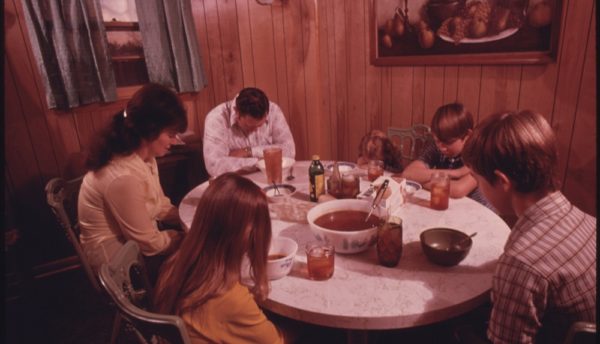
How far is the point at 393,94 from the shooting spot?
330 centimetres

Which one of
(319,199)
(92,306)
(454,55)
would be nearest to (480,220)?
(319,199)

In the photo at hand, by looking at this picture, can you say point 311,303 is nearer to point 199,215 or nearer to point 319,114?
point 199,215

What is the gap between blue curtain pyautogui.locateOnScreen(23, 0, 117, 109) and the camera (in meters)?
2.50

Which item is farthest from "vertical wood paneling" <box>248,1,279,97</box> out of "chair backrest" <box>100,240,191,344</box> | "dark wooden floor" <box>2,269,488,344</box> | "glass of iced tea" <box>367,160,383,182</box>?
"chair backrest" <box>100,240,191,344</box>

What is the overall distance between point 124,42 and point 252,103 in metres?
1.31

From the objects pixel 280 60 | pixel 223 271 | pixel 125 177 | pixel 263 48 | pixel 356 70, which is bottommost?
pixel 223 271

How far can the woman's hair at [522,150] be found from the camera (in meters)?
1.03

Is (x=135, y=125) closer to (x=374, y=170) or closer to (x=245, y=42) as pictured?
(x=374, y=170)

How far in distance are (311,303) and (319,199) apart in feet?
2.24

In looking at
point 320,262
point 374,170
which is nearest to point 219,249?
point 320,262

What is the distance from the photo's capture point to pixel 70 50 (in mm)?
2621

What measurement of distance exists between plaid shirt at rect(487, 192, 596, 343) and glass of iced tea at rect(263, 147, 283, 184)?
1133mm

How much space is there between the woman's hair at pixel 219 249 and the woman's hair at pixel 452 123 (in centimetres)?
122

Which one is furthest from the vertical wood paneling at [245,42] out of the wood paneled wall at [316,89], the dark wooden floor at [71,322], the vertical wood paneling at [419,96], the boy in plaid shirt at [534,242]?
the boy in plaid shirt at [534,242]
